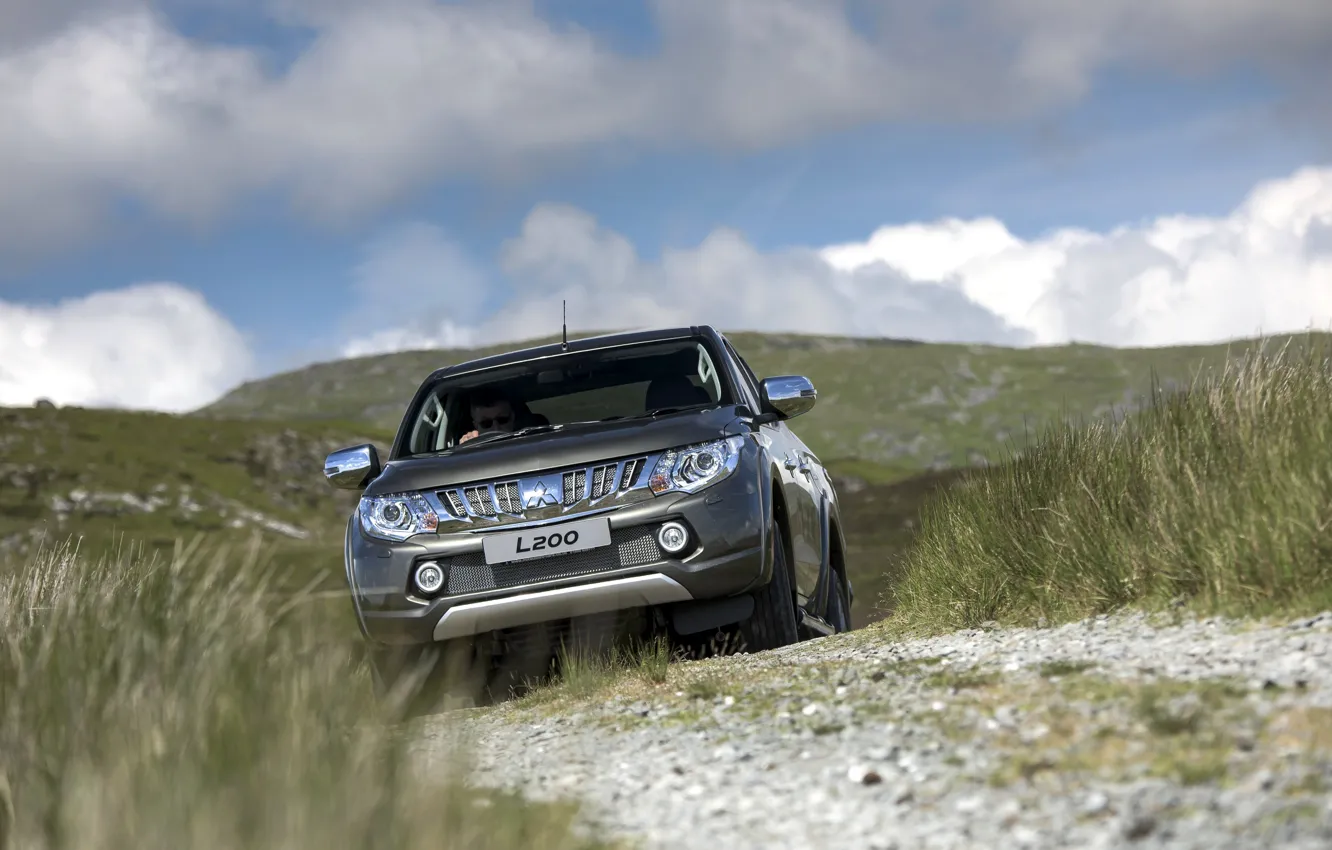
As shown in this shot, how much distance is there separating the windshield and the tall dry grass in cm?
296

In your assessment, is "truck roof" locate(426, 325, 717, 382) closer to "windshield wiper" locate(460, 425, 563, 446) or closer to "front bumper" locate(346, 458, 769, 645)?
"windshield wiper" locate(460, 425, 563, 446)

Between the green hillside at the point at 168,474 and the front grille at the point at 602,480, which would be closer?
the front grille at the point at 602,480

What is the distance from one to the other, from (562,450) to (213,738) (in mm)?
3297

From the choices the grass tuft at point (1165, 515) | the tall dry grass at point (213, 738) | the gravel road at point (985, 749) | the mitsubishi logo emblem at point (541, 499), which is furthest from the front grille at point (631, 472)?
the tall dry grass at point (213, 738)

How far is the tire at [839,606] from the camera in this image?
10.2 m

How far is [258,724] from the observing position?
4.20 m

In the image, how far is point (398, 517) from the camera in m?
7.42

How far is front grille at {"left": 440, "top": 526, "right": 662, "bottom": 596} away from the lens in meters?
7.16

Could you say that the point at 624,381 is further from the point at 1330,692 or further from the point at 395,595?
the point at 1330,692

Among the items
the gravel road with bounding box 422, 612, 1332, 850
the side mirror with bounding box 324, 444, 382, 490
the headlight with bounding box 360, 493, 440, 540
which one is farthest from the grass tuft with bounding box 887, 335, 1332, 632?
the side mirror with bounding box 324, 444, 382, 490

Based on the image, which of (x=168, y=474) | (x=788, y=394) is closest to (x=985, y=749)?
(x=788, y=394)

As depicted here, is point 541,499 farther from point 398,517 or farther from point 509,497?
point 398,517

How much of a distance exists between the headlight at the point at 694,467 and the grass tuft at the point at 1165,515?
1481mm

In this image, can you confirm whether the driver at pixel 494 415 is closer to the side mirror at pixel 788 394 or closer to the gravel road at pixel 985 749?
the side mirror at pixel 788 394
